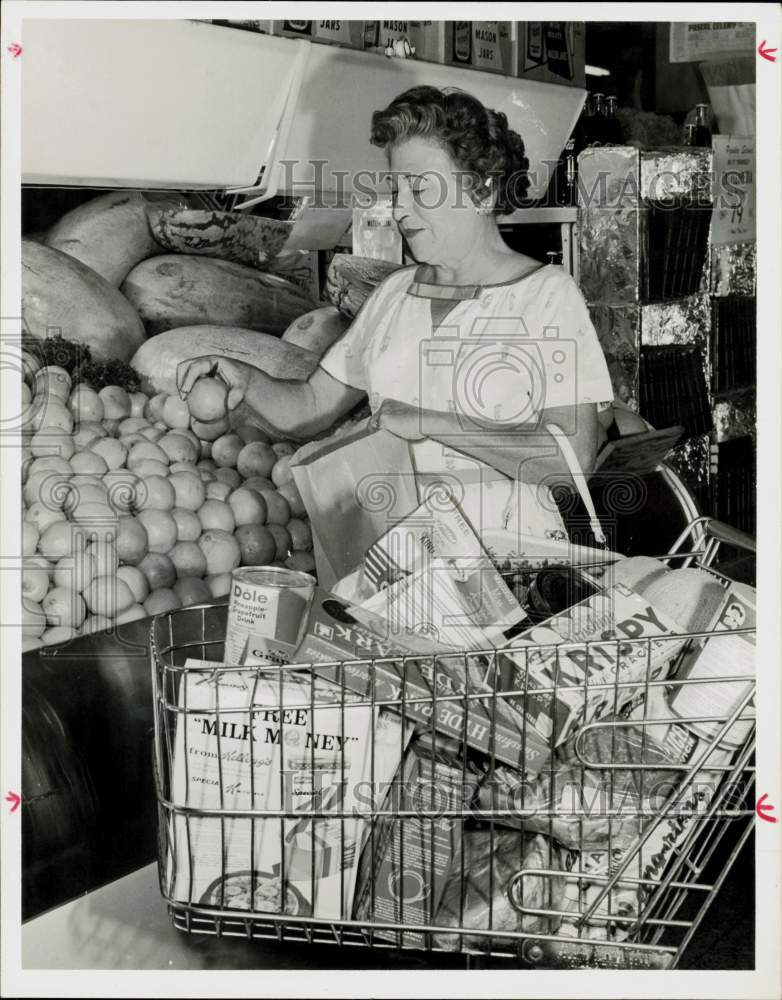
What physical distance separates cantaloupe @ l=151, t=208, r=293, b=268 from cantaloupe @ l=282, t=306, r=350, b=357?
0.11 m

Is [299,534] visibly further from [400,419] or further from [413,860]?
[413,860]

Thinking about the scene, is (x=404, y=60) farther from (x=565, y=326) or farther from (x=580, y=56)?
(x=565, y=326)

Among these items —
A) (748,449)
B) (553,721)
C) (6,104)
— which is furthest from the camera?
(748,449)

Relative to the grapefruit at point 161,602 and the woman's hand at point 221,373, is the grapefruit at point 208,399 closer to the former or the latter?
the woman's hand at point 221,373

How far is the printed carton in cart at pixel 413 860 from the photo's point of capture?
58.1 inches

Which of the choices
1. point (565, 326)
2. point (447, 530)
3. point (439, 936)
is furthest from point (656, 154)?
point (439, 936)

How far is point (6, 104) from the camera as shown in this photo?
1617mm

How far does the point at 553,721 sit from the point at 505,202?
80cm

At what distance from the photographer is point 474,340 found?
166 centimetres

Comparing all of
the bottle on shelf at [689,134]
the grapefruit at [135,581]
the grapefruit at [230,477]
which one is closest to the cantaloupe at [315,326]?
the grapefruit at [230,477]

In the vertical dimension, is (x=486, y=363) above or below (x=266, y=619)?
above

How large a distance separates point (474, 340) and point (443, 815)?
71 centimetres

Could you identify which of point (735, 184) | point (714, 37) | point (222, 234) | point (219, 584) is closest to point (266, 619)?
point (219, 584)

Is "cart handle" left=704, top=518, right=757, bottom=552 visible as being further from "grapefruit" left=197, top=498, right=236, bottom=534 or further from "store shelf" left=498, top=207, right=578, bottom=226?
"grapefruit" left=197, top=498, right=236, bottom=534
